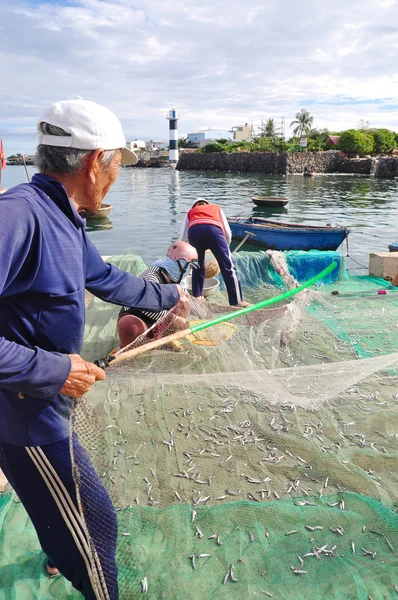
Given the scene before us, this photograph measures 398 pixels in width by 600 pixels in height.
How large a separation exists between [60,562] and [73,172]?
1.72 meters

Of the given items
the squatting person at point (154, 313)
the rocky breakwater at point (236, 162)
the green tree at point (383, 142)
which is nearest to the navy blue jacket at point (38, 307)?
the squatting person at point (154, 313)

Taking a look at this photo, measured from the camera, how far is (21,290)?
1.64m

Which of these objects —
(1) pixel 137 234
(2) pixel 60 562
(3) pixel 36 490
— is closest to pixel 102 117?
(3) pixel 36 490

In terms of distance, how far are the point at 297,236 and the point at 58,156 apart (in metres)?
13.2

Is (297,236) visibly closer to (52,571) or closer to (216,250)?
(216,250)

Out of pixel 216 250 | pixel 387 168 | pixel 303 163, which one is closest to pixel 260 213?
pixel 216 250

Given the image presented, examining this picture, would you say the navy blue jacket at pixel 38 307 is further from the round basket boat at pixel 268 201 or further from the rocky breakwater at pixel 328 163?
the rocky breakwater at pixel 328 163

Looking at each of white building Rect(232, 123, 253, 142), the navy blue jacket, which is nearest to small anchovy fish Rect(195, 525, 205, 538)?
the navy blue jacket

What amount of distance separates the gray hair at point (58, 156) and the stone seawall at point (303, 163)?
7423 centimetres

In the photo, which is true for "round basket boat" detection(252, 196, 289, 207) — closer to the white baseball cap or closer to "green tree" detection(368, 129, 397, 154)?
the white baseball cap

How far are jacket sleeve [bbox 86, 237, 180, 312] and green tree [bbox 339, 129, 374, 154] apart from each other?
3321 inches

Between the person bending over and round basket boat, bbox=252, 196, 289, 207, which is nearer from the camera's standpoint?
the person bending over

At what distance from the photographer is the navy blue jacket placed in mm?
1558

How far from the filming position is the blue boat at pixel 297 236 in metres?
14.0
